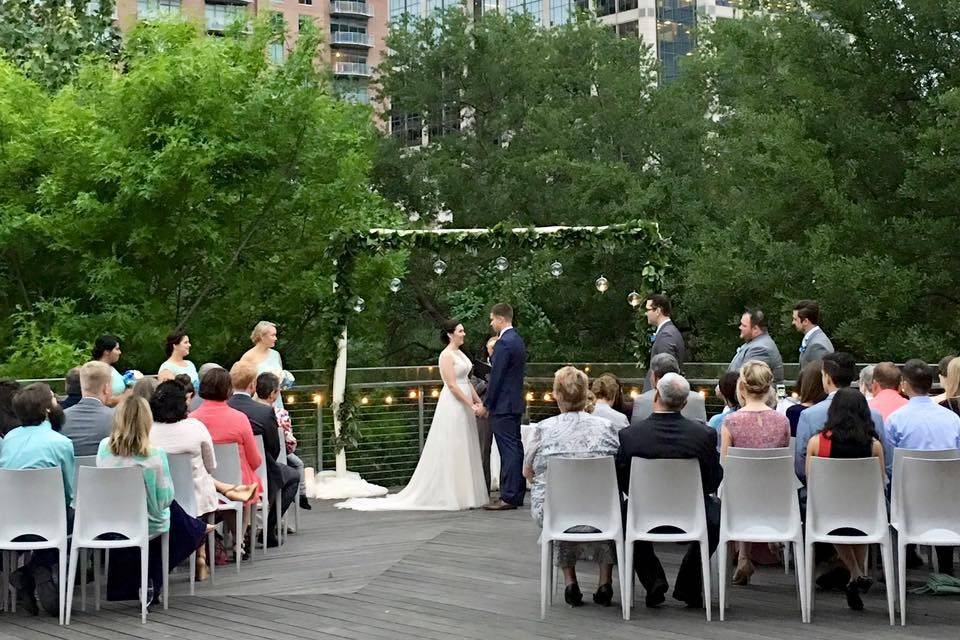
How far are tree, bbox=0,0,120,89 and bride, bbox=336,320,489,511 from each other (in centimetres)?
1338

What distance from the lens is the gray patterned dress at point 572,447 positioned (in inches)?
303

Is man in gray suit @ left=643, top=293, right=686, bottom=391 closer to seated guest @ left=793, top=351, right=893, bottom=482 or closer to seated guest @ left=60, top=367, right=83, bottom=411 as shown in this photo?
seated guest @ left=793, top=351, right=893, bottom=482

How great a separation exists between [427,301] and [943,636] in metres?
25.1

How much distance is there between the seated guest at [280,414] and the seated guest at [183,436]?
138 cm

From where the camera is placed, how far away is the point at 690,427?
7367 mm

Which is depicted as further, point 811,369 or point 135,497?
point 811,369

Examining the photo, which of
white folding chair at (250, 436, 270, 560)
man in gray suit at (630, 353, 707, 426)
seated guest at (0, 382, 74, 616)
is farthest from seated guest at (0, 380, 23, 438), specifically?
man in gray suit at (630, 353, 707, 426)

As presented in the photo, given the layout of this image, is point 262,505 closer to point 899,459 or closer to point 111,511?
point 111,511

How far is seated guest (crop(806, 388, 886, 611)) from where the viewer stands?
729 cm

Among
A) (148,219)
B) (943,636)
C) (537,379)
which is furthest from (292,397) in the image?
(943,636)

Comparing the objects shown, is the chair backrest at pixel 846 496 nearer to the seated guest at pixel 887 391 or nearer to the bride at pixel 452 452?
the seated guest at pixel 887 391

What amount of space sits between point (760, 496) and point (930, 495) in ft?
2.91

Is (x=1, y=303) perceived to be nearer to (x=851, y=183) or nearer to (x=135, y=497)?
(x=851, y=183)

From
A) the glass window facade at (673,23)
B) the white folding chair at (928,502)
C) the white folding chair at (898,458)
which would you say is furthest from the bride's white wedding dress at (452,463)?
the glass window facade at (673,23)
